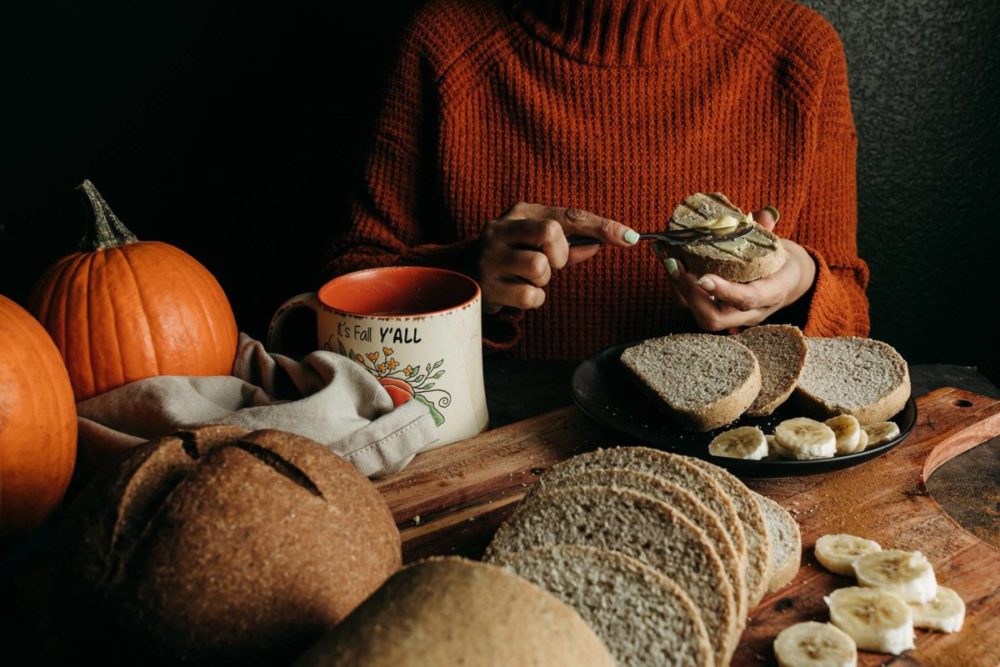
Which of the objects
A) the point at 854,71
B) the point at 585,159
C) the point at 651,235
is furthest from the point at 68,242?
the point at 854,71

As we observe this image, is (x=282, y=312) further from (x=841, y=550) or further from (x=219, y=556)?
(x=841, y=550)

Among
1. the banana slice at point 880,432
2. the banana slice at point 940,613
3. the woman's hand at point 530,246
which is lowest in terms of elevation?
the banana slice at point 880,432

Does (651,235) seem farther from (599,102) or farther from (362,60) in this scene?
(362,60)

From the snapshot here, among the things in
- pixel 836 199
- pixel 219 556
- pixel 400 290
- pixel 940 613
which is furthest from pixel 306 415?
pixel 836 199

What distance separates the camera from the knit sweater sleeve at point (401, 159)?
1.89 m

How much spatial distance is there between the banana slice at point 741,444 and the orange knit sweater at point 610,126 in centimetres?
69

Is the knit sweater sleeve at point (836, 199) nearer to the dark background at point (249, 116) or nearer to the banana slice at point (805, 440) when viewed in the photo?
the dark background at point (249, 116)

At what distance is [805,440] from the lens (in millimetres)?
1228

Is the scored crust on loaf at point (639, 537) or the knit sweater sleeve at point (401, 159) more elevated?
the knit sweater sleeve at point (401, 159)

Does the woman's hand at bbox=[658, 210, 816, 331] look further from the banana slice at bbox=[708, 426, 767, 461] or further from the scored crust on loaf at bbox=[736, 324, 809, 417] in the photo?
the banana slice at bbox=[708, 426, 767, 461]

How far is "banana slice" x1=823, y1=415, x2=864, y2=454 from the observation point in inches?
49.8

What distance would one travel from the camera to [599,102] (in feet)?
6.35

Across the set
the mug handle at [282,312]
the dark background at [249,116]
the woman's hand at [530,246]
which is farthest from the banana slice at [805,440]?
the dark background at [249,116]

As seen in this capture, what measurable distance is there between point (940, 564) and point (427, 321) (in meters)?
0.76
